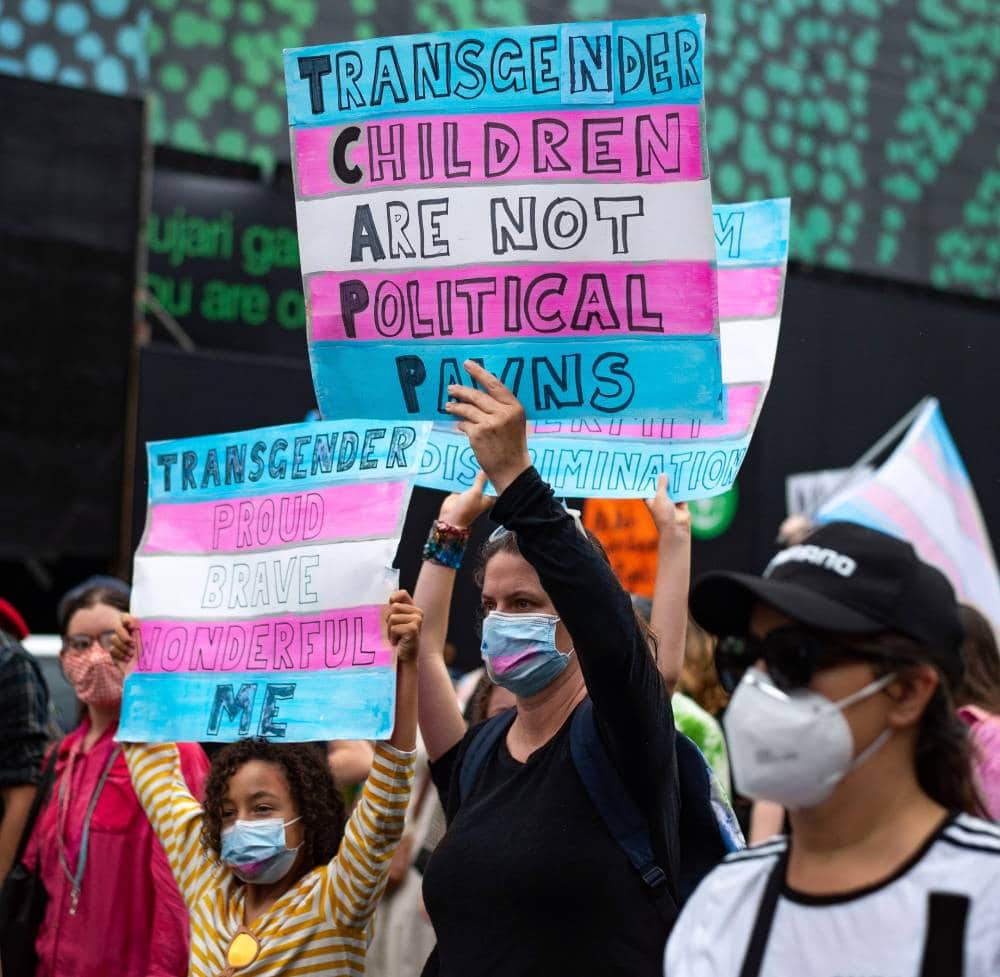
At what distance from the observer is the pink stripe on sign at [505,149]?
10.6 feet

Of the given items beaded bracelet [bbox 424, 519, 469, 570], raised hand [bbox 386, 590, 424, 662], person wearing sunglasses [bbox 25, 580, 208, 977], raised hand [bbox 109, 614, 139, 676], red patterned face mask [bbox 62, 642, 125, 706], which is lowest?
person wearing sunglasses [bbox 25, 580, 208, 977]

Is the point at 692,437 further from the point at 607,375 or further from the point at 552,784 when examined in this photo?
the point at 552,784

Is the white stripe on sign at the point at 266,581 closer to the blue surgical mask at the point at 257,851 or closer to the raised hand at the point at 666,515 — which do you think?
the blue surgical mask at the point at 257,851

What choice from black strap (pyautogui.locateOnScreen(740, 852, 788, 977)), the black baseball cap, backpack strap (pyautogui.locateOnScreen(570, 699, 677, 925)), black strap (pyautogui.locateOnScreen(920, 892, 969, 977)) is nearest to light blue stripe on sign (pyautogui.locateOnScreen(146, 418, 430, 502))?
backpack strap (pyautogui.locateOnScreen(570, 699, 677, 925))

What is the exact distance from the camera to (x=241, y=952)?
11.2 feet

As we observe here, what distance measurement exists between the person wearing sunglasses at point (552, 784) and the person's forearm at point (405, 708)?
35 centimetres

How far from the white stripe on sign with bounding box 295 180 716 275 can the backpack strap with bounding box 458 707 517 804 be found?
917 millimetres

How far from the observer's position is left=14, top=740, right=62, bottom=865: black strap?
4.69m

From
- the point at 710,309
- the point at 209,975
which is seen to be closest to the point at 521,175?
the point at 710,309

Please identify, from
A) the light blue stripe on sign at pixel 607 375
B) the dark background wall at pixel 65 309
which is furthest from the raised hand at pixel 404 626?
the dark background wall at pixel 65 309

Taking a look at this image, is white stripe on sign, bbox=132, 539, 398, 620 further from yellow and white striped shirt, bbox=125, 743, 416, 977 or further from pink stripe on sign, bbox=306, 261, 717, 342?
pink stripe on sign, bbox=306, 261, 717, 342

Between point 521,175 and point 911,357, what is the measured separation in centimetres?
876

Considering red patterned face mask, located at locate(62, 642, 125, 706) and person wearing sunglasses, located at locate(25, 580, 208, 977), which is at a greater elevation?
red patterned face mask, located at locate(62, 642, 125, 706)

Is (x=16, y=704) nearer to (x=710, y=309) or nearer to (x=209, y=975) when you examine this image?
→ (x=209, y=975)
